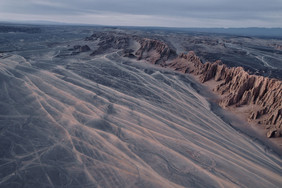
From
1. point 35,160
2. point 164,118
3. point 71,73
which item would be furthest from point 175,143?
point 71,73

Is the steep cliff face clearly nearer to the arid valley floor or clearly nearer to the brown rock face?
the arid valley floor

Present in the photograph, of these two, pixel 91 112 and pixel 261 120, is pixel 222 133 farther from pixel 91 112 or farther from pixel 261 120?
pixel 91 112

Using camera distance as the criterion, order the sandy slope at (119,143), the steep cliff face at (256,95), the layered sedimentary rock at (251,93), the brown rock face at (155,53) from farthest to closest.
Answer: the brown rock face at (155,53)
the layered sedimentary rock at (251,93)
the steep cliff face at (256,95)
the sandy slope at (119,143)

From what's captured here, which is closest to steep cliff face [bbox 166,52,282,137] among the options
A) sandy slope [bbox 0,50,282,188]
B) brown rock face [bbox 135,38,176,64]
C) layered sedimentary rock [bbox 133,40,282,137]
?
layered sedimentary rock [bbox 133,40,282,137]

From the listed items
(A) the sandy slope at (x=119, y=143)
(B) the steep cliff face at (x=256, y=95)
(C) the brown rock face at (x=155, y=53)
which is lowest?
(A) the sandy slope at (x=119, y=143)

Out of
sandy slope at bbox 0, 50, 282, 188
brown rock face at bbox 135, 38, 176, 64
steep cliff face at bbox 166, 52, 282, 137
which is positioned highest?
brown rock face at bbox 135, 38, 176, 64

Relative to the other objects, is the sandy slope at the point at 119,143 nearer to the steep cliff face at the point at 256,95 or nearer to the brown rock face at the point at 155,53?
the steep cliff face at the point at 256,95

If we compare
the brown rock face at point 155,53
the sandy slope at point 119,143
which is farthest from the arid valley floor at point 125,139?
the brown rock face at point 155,53
